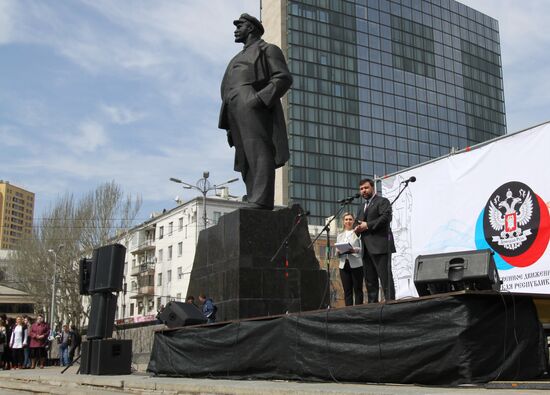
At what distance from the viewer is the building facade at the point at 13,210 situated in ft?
493

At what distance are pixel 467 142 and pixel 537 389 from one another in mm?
79832

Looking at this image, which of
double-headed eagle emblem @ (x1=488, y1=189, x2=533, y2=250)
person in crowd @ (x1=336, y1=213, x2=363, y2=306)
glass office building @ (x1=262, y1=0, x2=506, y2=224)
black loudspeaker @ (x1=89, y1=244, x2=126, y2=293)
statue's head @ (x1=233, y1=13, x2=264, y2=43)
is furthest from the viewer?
glass office building @ (x1=262, y1=0, x2=506, y2=224)

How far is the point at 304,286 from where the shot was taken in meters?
9.22

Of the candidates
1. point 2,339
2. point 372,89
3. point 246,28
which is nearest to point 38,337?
point 2,339

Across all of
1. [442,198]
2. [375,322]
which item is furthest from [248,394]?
[442,198]

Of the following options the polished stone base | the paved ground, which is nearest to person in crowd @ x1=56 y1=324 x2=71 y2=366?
the paved ground

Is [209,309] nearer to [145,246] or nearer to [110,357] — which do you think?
[110,357]

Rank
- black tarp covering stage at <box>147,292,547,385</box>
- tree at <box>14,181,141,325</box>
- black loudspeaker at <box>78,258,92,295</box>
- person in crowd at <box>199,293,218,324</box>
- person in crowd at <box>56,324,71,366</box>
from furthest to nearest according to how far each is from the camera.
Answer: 1. tree at <box>14,181,141,325</box>
2. person in crowd at <box>56,324,71,366</box>
3. black loudspeaker at <box>78,258,92,295</box>
4. person in crowd at <box>199,293,218,324</box>
5. black tarp covering stage at <box>147,292,547,385</box>

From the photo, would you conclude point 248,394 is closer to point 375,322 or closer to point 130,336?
point 375,322

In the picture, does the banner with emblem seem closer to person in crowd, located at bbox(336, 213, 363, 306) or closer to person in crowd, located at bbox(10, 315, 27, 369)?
person in crowd, located at bbox(336, 213, 363, 306)

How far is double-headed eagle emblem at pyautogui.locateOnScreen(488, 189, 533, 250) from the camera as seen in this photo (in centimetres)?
947

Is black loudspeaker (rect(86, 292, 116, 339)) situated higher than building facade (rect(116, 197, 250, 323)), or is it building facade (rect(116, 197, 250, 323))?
building facade (rect(116, 197, 250, 323))

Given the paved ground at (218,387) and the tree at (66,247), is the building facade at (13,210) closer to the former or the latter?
the tree at (66,247)

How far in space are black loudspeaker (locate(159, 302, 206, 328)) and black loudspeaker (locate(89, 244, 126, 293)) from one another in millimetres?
1267
